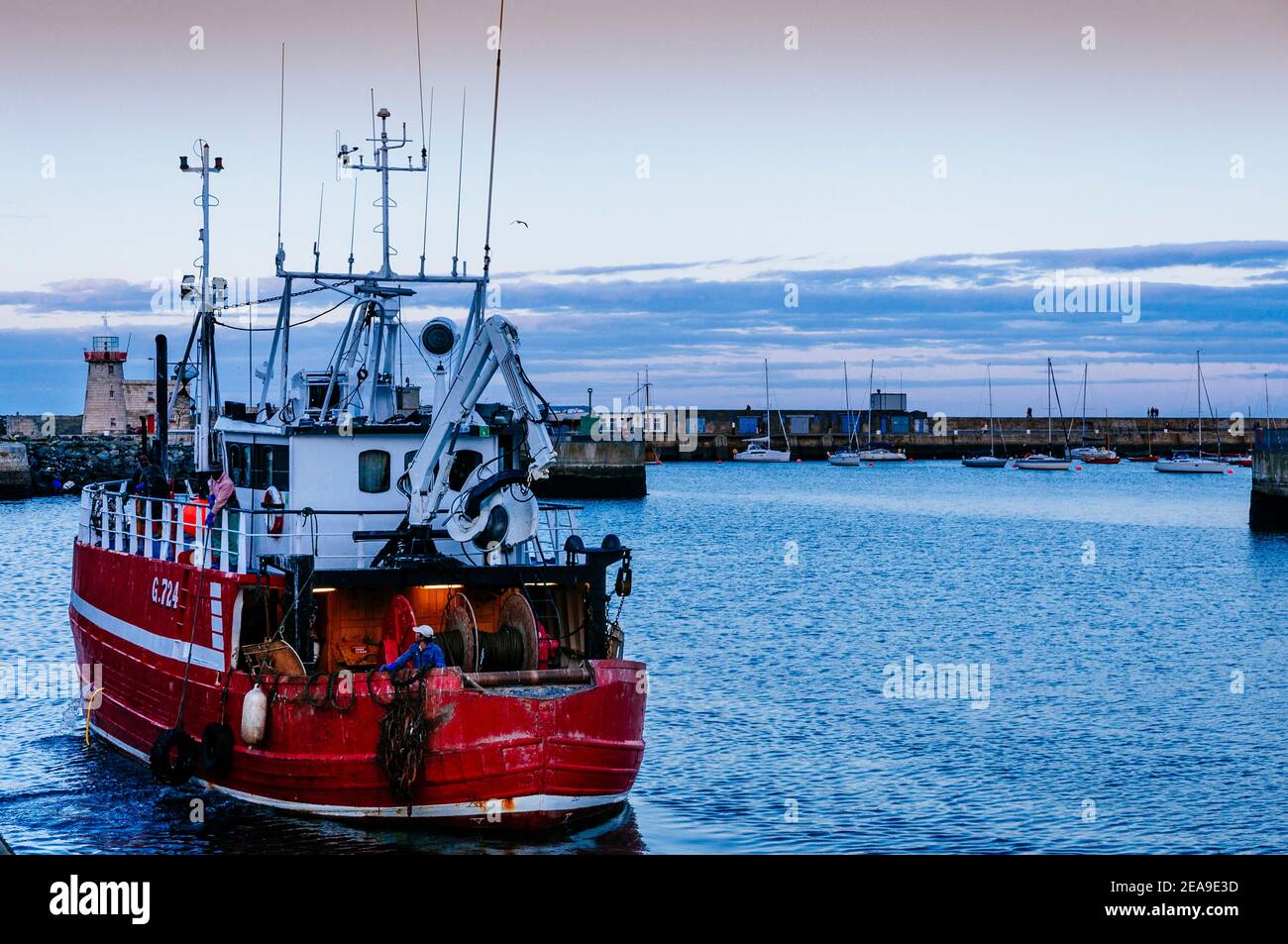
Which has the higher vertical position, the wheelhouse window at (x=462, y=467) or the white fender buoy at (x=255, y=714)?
the wheelhouse window at (x=462, y=467)

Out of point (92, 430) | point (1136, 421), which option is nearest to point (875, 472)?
point (1136, 421)

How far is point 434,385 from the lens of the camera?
58.6ft

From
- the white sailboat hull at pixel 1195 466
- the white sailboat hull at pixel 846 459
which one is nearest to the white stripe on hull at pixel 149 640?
the white sailboat hull at pixel 1195 466

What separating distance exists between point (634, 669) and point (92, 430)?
99.7 m

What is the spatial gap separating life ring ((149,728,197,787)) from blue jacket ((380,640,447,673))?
3504 millimetres

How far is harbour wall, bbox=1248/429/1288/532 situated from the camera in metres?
59.7

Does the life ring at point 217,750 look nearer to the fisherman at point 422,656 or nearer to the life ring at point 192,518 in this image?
the fisherman at point 422,656

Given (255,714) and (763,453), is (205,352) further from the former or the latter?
(763,453)

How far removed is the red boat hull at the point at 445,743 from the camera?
14609 millimetres

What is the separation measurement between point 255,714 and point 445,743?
243 centimetres

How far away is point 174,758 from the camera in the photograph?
17.0 metres

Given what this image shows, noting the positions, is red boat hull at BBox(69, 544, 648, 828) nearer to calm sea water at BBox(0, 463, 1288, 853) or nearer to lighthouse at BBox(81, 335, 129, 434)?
calm sea water at BBox(0, 463, 1288, 853)

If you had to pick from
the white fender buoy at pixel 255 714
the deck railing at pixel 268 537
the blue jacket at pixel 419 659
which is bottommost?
the white fender buoy at pixel 255 714

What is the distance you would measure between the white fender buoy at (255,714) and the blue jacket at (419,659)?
162 centimetres
